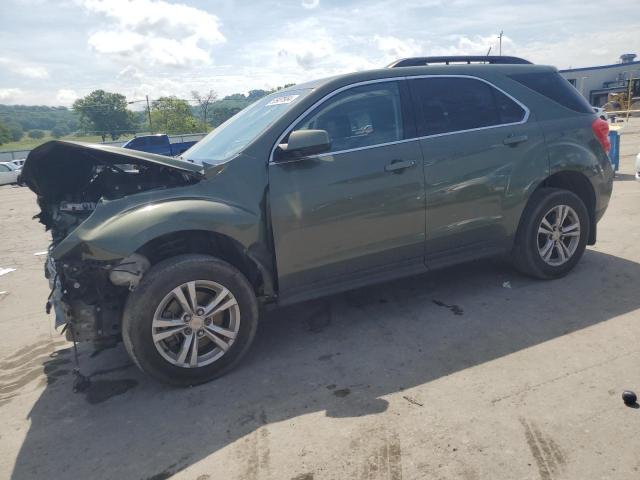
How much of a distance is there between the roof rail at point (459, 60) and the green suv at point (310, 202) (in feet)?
0.04

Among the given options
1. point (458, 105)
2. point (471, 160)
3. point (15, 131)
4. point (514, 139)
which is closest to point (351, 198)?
point (471, 160)

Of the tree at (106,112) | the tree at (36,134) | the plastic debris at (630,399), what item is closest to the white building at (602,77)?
the plastic debris at (630,399)

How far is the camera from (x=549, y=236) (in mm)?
4430

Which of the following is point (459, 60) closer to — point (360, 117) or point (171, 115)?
point (360, 117)

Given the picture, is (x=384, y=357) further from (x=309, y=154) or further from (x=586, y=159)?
(x=586, y=159)

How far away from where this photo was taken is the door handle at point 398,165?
3609 mm

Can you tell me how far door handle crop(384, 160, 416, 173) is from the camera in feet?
11.8

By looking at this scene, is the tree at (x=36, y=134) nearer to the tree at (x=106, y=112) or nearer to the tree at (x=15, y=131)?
the tree at (x=15, y=131)

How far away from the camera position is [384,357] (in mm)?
3346

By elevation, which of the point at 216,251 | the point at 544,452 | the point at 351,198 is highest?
the point at 351,198

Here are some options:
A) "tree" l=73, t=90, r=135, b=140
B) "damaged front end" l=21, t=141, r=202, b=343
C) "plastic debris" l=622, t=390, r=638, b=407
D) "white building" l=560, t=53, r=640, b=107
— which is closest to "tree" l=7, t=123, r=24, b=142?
"tree" l=73, t=90, r=135, b=140

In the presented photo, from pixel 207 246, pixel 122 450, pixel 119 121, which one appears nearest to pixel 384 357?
pixel 207 246

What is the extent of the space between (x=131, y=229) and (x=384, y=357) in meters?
1.87

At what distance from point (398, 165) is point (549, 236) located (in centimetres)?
179
